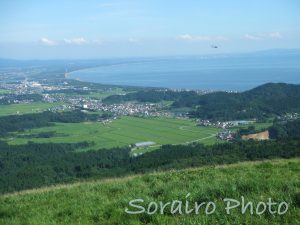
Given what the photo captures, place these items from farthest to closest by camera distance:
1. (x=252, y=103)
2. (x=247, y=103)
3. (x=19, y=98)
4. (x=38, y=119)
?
(x=19, y=98), (x=38, y=119), (x=247, y=103), (x=252, y=103)

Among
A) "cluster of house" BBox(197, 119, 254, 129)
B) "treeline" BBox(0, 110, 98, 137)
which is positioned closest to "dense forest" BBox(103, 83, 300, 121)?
"cluster of house" BBox(197, 119, 254, 129)

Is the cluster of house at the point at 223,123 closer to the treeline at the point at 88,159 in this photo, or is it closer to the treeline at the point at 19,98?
the treeline at the point at 88,159

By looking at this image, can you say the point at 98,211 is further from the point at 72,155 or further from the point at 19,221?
the point at 72,155

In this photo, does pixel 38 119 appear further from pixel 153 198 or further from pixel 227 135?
pixel 153 198

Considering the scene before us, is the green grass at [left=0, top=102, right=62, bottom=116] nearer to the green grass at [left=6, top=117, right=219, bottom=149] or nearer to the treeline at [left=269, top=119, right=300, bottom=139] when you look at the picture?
the green grass at [left=6, top=117, right=219, bottom=149]

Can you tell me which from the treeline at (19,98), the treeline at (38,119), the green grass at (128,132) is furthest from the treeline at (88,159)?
the treeline at (19,98)

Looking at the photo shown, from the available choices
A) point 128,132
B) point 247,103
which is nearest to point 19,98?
point 128,132

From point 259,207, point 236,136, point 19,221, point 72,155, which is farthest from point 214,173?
point 236,136
